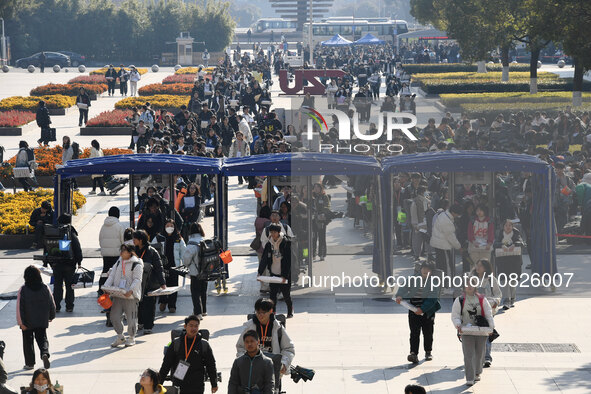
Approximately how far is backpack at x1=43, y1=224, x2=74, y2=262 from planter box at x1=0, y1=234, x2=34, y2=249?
4769 mm

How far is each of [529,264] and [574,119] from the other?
14688 millimetres

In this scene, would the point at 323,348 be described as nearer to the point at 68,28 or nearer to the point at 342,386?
the point at 342,386

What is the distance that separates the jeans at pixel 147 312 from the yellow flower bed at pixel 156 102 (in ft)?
103

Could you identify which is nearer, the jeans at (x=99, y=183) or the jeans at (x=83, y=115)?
the jeans at (x=99, y=183)

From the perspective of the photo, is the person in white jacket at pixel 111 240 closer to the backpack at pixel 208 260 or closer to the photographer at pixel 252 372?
the backpack at pixel 208 260

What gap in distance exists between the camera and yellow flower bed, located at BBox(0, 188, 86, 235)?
20.9 meters

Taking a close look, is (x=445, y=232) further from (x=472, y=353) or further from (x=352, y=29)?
(x=352, y=29)

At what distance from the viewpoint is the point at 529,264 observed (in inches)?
750

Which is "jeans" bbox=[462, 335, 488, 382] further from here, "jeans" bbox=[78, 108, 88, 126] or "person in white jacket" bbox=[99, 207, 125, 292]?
"jeans" bbox=[78, 108, 88, 126]

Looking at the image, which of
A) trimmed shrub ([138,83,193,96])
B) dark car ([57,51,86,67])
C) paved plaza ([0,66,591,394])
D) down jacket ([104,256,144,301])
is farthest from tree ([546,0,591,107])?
dark car ([57,51,86,67])

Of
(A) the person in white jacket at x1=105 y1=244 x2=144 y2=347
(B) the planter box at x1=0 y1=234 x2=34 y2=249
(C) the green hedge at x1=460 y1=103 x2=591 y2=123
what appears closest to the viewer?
(A) the person in white jacket at x1=105 y1=244 x2=144 y2=347

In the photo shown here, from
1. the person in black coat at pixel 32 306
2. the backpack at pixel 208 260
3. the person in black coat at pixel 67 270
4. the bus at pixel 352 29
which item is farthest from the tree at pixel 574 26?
the bus at pixel 352 29

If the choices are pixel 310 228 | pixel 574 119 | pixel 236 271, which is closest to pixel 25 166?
pixel 236 271

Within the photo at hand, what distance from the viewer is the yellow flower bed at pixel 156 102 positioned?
46.6 m
